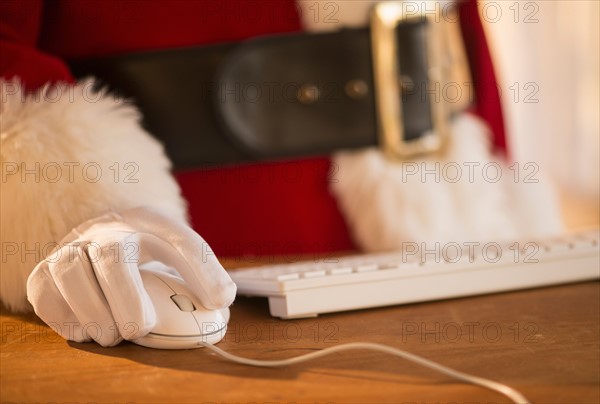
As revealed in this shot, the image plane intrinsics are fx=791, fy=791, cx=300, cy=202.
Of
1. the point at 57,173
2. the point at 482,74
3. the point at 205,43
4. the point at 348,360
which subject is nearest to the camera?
the point at 348,360

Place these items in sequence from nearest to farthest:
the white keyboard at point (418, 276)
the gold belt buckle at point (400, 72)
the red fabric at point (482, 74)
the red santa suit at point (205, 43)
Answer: the white keyboard at point (418, 276), the red santa suit at point (205, 43), the gold belt buckle at point (400, 72), the red fabric at point (482, 74)

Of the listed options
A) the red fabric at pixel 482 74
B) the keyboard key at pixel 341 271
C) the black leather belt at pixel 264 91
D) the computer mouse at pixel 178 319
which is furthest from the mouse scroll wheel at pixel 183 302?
the red fabric at pixel 482 74

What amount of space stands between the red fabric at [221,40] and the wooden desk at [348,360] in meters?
0.25

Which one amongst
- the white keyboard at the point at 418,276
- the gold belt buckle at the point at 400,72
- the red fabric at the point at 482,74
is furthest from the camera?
the red fabric at the point at 482,74

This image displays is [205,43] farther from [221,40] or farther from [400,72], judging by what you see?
[400,72]

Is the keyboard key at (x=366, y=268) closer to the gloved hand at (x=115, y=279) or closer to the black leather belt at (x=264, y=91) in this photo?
the gloved hand at (x=115, y=279)

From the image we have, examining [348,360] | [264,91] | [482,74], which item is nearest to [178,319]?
[348,360]

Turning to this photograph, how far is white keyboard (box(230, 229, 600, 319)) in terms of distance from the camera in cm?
62

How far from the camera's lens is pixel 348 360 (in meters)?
0.52

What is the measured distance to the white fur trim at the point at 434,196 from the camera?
90cm

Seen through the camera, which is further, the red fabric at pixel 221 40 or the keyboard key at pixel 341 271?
the red fabric at pixel 221 40

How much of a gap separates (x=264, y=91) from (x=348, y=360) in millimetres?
410

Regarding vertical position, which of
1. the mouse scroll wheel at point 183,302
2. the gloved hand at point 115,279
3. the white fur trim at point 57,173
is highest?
the white fur trim at point 57,173

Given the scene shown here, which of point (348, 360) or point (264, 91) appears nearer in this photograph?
point (348, 360)
